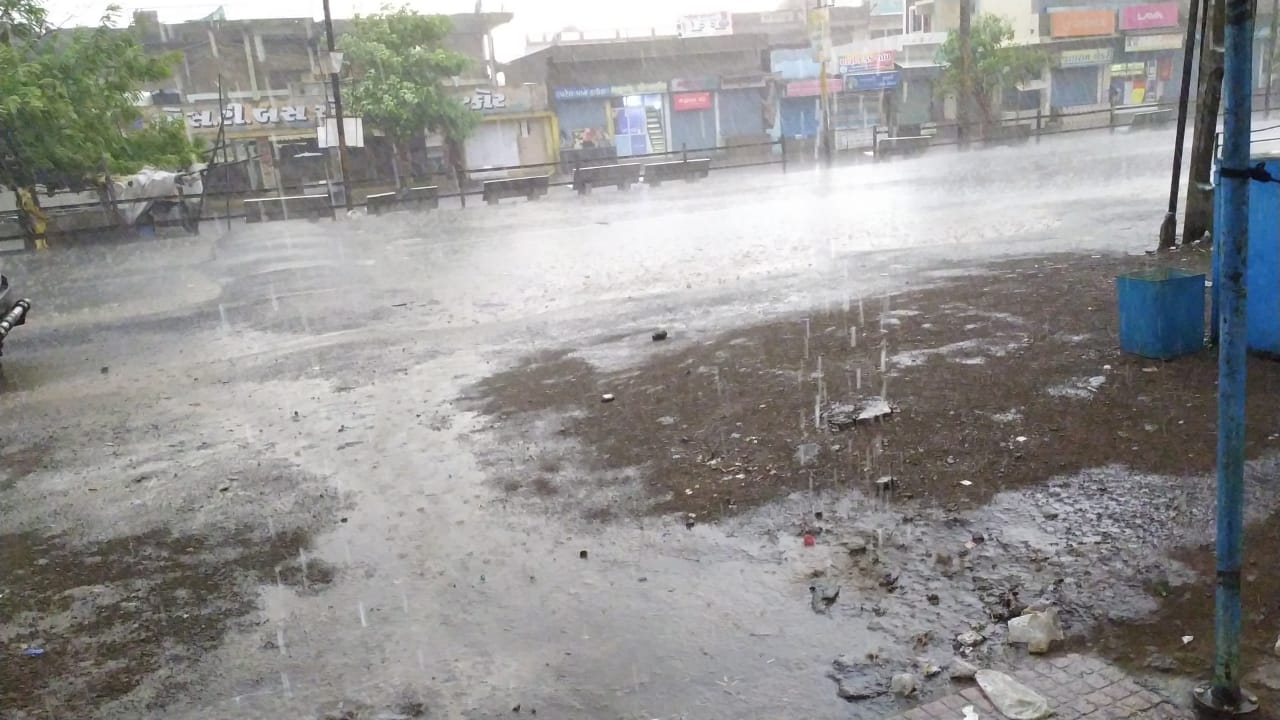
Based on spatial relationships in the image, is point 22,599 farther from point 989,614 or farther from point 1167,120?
point 1167,120

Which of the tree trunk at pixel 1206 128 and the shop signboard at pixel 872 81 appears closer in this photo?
the tree trunk at pixel 1206 128

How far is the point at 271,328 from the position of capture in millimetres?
11109

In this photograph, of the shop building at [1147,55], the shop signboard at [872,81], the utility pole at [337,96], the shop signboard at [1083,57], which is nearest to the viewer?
the utility pole at [337,96]

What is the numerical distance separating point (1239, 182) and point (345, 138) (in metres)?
27.0

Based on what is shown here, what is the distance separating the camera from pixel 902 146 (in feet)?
113

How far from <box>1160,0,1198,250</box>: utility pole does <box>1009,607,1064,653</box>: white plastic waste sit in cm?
604

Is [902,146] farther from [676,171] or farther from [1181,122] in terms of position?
[1181,122]

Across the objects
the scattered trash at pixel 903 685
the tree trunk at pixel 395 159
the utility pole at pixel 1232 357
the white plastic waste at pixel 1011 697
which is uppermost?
the tree trunk at pixel 395 159

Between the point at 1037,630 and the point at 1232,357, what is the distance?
1.25m

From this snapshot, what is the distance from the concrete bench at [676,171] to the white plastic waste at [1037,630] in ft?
88.1

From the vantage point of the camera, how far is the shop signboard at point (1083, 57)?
45562 mm

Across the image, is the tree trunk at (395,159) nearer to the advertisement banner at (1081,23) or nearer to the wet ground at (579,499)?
the wet ground at (579,499)

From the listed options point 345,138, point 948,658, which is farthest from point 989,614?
point 345,138

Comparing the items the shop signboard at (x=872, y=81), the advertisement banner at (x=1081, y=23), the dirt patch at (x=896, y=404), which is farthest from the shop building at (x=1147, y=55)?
the dirt patch at (x=896, y=404)
